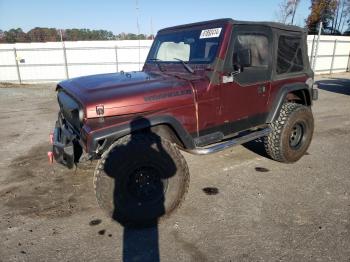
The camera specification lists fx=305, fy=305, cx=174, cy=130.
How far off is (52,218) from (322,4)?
45.0 m

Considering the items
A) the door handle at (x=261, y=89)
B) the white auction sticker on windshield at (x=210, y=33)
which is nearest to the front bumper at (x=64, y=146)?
the white auction sticker on windshield at (x=210, y=33)

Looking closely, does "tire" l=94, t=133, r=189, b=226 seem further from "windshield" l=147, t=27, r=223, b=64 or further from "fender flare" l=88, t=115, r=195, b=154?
"windshield" l=147, t=27, r=223, b=64

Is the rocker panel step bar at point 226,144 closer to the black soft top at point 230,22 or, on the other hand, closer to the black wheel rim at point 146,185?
the black wheel rim at point 146,185

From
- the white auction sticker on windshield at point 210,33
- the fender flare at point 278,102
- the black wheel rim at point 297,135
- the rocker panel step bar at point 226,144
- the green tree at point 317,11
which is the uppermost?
the green tree at point 317,11

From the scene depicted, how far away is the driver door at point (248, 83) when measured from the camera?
12.7 ft

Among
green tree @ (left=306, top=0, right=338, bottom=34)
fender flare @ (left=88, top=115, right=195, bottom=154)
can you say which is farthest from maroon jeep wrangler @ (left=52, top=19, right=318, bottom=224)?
green tree @ (left=306, top=0, right=338, bottom=34)

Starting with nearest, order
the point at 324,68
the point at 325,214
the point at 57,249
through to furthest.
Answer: the point at 57,249 < the point at 325,214 < the point at 324,68

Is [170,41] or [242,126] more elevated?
[170,41]

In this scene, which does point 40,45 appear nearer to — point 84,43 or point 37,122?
point 84,43

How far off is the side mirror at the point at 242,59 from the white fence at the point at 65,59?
15.2 meters

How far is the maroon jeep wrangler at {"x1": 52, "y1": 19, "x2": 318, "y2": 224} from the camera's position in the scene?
3.11m

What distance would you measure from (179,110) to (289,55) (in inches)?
92.6

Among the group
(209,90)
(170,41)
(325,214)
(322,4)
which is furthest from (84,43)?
(322,4)

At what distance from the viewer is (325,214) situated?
3459mm
